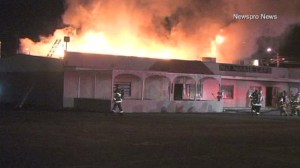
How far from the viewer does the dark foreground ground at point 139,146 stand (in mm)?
10133

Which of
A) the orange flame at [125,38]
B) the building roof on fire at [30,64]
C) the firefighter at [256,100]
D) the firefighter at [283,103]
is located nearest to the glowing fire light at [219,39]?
the orange flame at [125,38]

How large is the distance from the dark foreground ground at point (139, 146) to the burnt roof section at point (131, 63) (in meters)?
10.9

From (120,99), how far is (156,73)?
189 inches

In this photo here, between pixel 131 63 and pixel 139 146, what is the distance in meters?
18.6

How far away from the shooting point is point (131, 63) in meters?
31.0

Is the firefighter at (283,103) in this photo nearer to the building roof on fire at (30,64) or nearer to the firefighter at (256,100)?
the firefighter at (256,100)

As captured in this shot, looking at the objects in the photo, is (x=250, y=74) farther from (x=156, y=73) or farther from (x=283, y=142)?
(x=283, y=142)

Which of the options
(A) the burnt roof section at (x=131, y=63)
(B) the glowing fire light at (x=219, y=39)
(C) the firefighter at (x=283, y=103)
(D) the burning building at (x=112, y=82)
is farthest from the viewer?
(B) the glowing fire light at (x=219, y=39)

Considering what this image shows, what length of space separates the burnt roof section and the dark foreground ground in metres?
10.9

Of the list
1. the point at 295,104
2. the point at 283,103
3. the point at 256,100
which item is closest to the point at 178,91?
the point at 256,100

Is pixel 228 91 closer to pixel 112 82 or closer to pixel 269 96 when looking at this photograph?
pixel 269 96

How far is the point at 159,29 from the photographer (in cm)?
4153

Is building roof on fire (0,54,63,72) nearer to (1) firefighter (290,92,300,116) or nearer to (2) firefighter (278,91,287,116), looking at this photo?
(2) firefighter (278,91,287,116)

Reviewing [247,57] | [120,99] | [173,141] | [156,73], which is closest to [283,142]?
[173,141]
